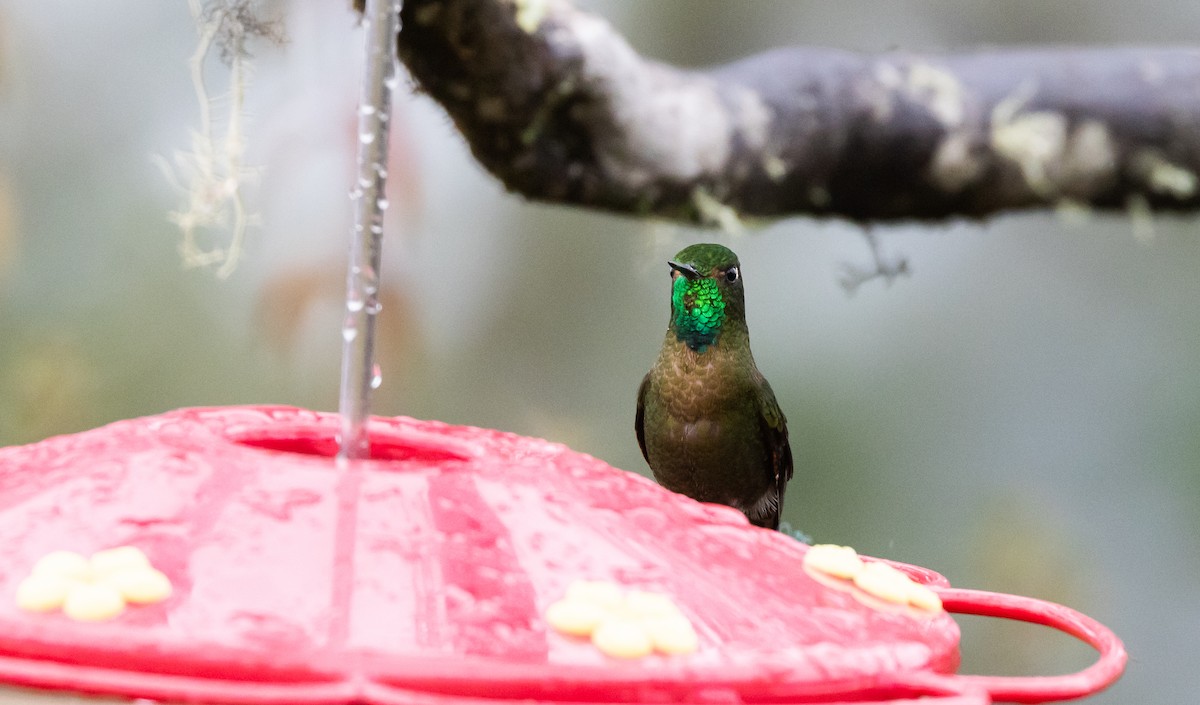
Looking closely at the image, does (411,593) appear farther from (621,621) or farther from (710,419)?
(710,419)

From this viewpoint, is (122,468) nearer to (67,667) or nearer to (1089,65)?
(67,667)

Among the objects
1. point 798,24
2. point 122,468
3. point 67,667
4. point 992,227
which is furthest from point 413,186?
point 67,667

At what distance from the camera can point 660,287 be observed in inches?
90.1

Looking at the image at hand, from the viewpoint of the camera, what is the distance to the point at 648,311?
231cm

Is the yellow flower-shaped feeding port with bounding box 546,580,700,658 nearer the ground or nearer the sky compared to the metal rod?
nearer the ground

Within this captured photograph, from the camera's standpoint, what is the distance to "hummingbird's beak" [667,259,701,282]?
1.79m

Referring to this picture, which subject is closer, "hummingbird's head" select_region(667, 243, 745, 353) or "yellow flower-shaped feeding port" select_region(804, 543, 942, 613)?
"yellow flower-shaped feeding port" select_region(804, 543, 942, 613)

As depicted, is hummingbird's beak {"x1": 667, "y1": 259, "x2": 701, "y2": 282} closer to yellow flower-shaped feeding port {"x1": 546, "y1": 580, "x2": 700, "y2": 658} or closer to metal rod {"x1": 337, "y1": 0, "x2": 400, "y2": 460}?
metal rod {"x1": 337, "y1": 0, "x2": 400, "y2": 460}

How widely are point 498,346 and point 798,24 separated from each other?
853mm

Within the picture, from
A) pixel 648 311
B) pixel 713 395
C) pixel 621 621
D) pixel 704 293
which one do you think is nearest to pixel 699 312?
pixel 704 293

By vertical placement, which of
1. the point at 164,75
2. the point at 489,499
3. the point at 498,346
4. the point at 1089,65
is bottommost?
the point at 498,346

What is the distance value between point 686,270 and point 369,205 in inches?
49.5

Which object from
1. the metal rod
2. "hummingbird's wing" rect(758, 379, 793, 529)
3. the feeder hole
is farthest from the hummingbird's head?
the metal rod

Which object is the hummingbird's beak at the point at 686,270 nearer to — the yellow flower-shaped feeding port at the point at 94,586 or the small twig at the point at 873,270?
the small twig at the point at 873,270
